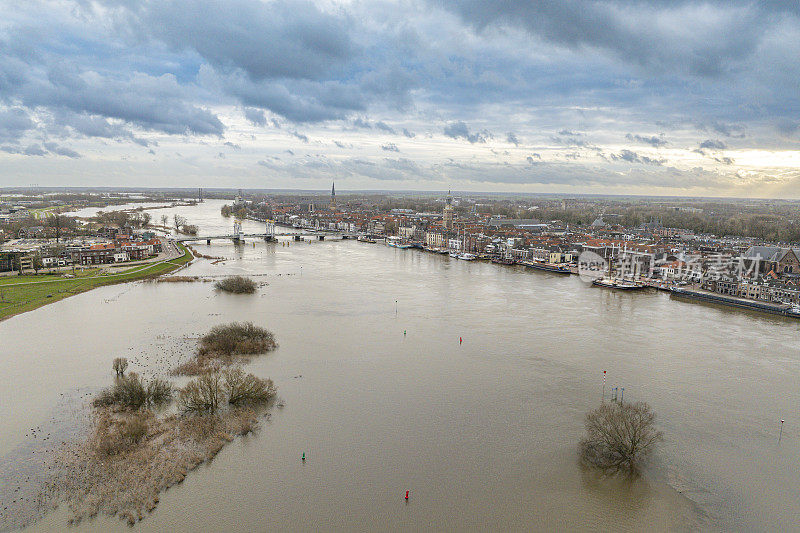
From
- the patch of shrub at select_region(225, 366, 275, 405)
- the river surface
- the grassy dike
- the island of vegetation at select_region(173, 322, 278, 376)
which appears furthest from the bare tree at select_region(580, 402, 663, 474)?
the grassy dike

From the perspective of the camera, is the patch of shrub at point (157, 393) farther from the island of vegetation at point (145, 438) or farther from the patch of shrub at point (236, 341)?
the patch of shrub at point (236, 341)

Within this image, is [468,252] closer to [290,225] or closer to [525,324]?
[525,324]

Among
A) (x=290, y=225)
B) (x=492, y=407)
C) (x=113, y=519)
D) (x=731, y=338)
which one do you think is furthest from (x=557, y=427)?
(x=290, y=225)

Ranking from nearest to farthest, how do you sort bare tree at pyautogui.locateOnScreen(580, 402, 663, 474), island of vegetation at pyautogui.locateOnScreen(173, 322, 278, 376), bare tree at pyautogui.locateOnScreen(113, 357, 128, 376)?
bare tree at pyautogui.locateOnScreen(580, 402, 663, 474) < bare tree at pyautogui.locateOnScreen(113, 357, 128, 376) < island of vegetation at pyautogui.locateOnScreen(173, 322, 278, 376)

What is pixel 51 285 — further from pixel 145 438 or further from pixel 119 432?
pixel 145 438

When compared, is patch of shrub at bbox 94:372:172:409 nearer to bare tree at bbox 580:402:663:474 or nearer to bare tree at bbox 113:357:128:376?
bare tree at bbox 113:357:128:376

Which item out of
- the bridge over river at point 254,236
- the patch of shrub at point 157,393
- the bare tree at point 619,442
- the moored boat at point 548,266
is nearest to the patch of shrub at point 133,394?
the patch of shrub at point 157,393
